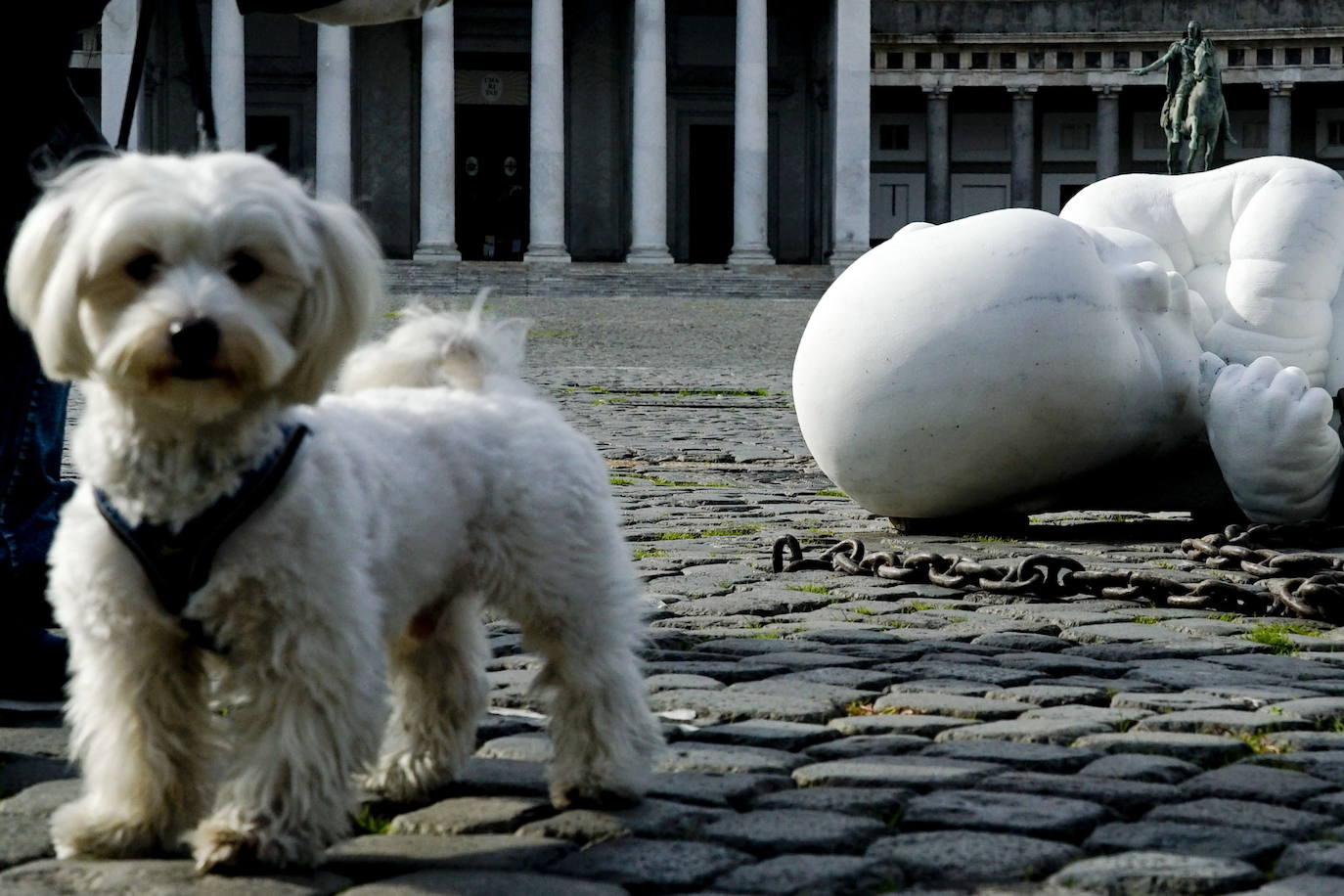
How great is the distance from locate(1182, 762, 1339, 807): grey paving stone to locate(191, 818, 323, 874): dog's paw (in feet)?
5.11

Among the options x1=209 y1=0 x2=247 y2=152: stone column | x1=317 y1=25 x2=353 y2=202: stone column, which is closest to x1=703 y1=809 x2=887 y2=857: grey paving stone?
x1=209 y1=0 x2=247 y2=152: stone column

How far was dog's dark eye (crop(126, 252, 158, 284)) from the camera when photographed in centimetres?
280

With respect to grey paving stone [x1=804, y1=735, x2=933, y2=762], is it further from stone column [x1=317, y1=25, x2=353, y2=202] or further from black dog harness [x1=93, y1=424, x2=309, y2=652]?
stone column [x1=317, y1=25, x2=353, y2=202]

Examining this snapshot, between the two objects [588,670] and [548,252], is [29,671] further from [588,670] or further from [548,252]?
[548,252]

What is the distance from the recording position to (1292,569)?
6.03m

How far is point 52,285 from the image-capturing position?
9.20ft

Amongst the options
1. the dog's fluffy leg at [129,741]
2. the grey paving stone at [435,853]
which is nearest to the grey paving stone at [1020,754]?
the grey paving stone at [435,853]

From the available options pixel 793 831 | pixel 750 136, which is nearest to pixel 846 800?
pixel 793 831

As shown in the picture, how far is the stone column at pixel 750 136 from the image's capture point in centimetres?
4147

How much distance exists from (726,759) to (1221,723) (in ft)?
3.50

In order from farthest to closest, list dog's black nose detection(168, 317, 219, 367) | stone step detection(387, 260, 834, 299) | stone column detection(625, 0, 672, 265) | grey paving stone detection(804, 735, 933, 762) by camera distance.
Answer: stone column detection(625, 0, 672, 265), stone step detection(387, 260, 834, 299), grey paving stone detection(804, 735, 933, 762), dog's black nose detection(168, 317, 219, 367)

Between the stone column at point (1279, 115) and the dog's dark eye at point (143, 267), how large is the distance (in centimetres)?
4709

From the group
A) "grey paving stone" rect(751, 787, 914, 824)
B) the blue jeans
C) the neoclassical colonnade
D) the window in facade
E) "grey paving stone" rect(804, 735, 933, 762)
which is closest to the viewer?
"grey paving stone" rect(751, 787, 914, 824)

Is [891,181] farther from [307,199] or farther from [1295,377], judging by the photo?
[307,199]
